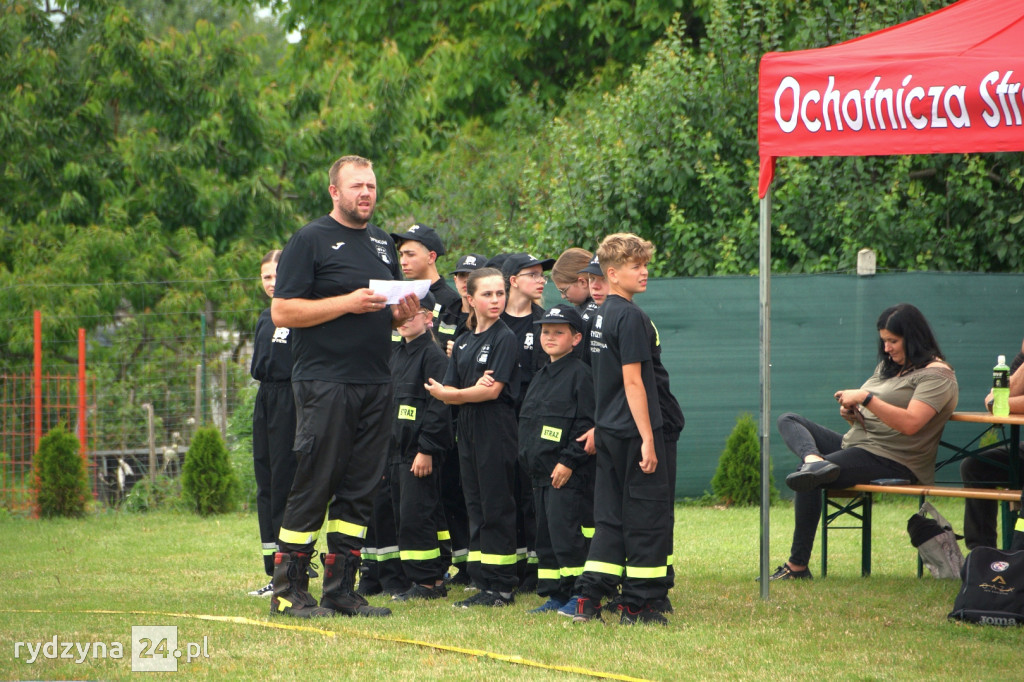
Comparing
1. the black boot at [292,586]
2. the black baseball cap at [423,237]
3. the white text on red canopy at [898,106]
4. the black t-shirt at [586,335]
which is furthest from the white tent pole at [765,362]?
the black boot at [292,586]

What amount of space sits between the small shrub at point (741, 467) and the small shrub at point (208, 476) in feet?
16.0

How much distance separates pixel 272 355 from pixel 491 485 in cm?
156

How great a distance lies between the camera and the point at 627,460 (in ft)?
19.6

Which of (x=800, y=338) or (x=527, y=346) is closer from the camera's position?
(x=527, y=346)

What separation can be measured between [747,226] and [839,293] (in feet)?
5.72

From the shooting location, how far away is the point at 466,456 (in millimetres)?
6738

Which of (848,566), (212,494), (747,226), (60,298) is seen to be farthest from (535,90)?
(848,566)

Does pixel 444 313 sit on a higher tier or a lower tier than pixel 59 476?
higher

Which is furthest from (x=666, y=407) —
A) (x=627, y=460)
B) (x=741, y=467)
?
(x=741, y=467)

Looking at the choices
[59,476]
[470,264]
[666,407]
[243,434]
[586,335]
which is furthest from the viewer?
[243,434]

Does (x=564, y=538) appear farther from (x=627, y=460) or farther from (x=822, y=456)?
(x=822, y=456)

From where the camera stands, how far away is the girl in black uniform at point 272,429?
6828mm

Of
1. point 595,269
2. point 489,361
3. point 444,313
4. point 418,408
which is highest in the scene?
point 595,269

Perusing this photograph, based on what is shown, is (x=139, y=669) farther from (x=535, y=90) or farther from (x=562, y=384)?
(x=535, y=90)
